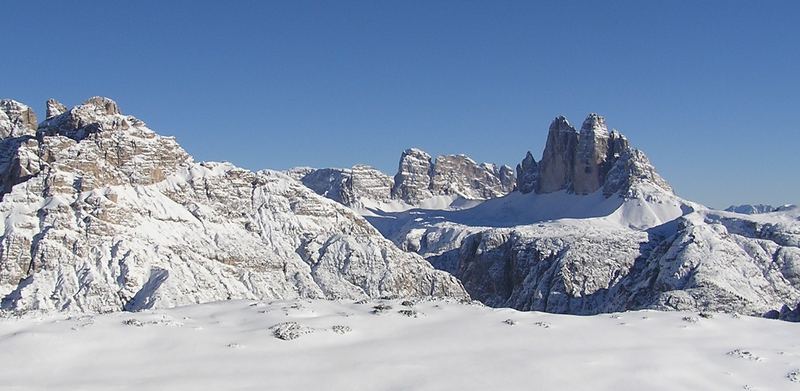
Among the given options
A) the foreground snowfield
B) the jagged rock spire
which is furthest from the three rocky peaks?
the foreground snowfield

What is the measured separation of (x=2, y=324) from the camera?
99.4ft

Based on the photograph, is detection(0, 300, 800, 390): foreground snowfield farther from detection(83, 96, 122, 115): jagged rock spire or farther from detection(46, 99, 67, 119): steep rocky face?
detection(46, 99, 67, 119): steep rocky face

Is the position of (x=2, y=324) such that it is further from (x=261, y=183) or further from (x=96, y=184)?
(x=261, y=183)

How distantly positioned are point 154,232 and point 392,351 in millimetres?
107206

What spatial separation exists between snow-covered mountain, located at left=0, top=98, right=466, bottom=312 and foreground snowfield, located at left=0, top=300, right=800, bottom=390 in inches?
3040

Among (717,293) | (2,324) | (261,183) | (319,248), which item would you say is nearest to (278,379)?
(2,324)

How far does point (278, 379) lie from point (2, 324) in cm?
1424

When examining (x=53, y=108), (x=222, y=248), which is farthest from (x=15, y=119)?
(x=222, y=248)

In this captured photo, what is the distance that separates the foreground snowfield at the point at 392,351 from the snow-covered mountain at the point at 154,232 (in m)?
77.2

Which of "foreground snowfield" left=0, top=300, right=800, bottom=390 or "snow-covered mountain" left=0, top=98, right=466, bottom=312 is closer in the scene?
"foreground snowfield" left=0, top=300, right=800, bottom=390

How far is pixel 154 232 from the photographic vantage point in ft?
414

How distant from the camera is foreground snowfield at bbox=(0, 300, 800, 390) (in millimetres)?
24297

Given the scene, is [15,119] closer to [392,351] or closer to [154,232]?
[154,232]

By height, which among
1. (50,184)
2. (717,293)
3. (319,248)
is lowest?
(717,293)
